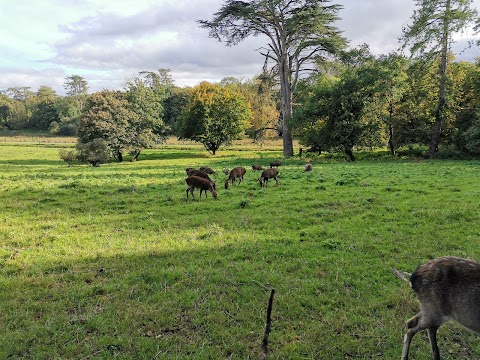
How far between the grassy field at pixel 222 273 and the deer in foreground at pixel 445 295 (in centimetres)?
56

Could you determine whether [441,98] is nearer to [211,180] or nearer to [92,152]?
[211,180]

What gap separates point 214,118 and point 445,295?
38.1m

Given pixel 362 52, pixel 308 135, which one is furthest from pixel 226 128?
pixel 362 52

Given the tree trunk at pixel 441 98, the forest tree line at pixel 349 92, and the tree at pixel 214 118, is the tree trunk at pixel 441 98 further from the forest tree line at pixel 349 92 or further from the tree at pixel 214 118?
the tree at pixel 214 118

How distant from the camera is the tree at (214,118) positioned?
Result: 4025 centimetres

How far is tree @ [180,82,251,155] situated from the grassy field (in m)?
29.1

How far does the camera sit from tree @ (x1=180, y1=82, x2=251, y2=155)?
4025 cm

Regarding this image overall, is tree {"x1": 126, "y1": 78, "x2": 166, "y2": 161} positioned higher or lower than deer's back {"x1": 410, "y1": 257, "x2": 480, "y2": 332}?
higher

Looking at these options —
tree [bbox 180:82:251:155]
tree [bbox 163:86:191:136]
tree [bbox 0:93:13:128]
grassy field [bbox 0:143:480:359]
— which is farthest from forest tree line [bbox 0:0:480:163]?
tree [bbox 0:93:13:128]

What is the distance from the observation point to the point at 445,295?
3600mm

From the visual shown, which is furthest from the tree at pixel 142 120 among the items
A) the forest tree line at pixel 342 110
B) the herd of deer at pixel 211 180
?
the herd of deer at pixel 211 180

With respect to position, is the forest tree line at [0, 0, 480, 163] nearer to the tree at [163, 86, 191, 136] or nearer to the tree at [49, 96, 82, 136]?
the tree at [163, 86, 191, 136]

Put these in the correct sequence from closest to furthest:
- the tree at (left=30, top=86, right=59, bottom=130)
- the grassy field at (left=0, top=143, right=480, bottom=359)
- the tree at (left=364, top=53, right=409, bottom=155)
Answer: the grassy field at (left=0, top=143, right=480, bottom=359) < the tree at (left=364, top=53, right=409, bottom=155) < the tree at (left=30, top=86, right=59, bottom=130)

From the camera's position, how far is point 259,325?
4605mm
